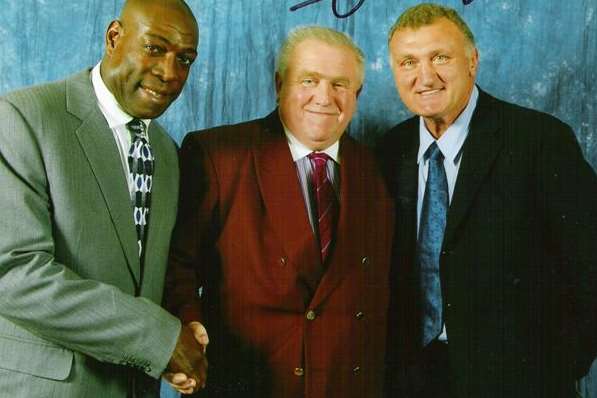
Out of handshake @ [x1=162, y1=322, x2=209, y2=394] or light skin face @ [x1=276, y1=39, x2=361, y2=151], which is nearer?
handshake @ [x1=162, y1=322, x2=209, y2=394]

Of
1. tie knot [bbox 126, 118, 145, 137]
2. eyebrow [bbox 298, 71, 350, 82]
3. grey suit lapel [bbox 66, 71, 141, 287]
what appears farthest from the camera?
eyebrow [bbox 298, 71, 350, 82]

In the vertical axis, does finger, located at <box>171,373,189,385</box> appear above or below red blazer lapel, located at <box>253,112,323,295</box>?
below

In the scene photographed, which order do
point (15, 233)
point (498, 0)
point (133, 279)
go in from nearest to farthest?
1. point (15, 233)
2. point (133, 279)
3. point (498, 0)

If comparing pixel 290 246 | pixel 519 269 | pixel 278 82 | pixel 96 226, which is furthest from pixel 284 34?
pixel 519 269

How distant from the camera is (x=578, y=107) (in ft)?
4.96

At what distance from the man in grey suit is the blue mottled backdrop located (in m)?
0.17

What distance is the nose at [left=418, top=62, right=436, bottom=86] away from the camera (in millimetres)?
1421

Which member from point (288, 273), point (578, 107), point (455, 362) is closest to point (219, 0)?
point (288, 273)

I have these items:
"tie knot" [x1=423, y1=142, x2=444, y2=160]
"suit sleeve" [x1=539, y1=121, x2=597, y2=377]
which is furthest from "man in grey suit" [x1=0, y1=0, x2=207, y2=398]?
"suit sleeve" [x1=539, y1=121, x2=597, y2=377]

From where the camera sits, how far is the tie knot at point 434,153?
147 cm

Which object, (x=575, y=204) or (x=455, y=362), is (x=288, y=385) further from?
(x=575, y=204)

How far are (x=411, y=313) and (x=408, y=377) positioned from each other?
6.0 inches
